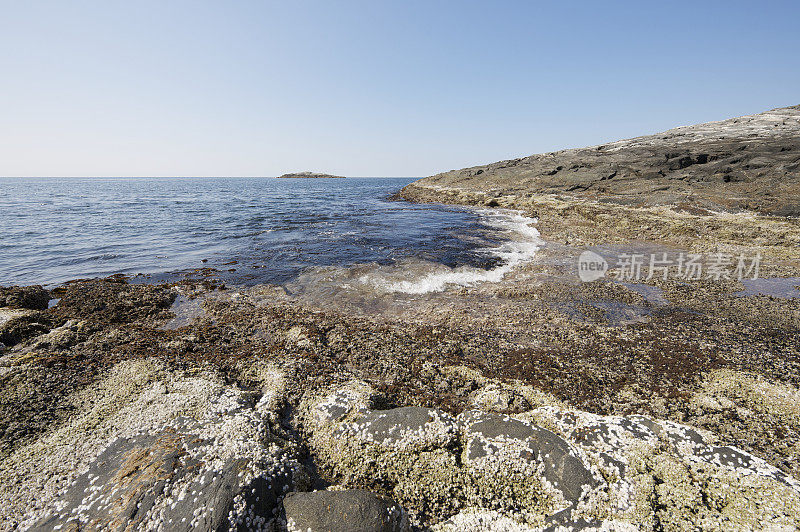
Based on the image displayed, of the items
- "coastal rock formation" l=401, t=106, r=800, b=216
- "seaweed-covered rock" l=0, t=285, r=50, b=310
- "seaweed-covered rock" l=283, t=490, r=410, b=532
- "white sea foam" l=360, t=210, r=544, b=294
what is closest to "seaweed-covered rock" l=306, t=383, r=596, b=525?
"seaweed-covered rock" l=283, t=490, r=410, b=532

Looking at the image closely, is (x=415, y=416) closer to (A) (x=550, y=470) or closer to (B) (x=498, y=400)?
(B) (x=498, y=400)

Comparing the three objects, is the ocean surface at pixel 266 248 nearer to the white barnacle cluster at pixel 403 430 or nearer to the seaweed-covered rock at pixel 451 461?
the white barnacle cluster at pixel 403 430

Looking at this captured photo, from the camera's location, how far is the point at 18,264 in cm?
1783

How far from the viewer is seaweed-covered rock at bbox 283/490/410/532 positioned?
425cm


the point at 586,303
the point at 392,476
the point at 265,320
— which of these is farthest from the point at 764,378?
the point at 265,320

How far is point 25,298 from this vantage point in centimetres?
1130

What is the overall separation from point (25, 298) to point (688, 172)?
5926 cm

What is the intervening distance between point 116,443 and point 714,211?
3880 centimetres

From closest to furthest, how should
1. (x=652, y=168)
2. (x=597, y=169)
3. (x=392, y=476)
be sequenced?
(x=392, y=476), (x=652, y=168), (x=597, y=169)

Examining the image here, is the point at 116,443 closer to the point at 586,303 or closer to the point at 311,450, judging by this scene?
the point at 311,450

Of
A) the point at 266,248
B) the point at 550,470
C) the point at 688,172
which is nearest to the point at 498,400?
the point at 550,470

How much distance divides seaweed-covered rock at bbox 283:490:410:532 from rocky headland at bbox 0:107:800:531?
0.03 meters

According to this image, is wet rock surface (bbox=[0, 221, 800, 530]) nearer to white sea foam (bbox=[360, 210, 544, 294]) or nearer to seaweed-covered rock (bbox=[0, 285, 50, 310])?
seaweed-covered rock (bbox=[0, 285, 50, 310])

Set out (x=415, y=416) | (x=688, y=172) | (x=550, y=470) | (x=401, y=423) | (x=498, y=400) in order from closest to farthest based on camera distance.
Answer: (x=550, y=470), (x=401, y=423), (x=415, y=416), (x=498, y=400), (x=688, y=172)
